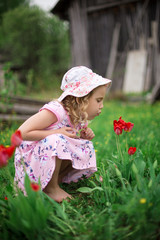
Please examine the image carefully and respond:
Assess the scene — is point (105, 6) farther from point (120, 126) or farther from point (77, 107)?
point (120, 126)

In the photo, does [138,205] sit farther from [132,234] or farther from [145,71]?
[145,71]

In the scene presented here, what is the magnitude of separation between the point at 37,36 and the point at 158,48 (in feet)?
35.1

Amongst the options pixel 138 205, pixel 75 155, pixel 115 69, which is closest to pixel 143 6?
pixel 115 69

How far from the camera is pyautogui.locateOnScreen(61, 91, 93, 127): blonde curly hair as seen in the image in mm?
1630

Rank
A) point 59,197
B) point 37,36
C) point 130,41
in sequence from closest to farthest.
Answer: point 59,197 < point 130,41 < point 37,36

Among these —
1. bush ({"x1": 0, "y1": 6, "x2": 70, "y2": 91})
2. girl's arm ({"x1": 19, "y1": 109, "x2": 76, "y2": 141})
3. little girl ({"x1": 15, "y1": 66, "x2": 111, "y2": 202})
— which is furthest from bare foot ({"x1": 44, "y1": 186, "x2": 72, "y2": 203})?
bush ({"x1": 0, "y1": 6, "x2": 70, "y2": 91})

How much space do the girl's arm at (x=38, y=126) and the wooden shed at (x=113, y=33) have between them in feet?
22.2

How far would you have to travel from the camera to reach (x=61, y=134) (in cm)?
159

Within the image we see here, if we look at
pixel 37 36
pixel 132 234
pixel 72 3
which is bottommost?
pixel 132 234

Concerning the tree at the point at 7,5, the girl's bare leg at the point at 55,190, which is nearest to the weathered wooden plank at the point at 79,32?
the tree at the point at 7,5

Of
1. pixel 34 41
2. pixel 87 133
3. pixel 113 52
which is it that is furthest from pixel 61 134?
pixel 34 41

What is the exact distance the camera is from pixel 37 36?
15.6m

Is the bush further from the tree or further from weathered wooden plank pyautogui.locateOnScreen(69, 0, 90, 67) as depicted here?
weathered wooden plank pyautogui.locateOnScreen(69, 0, 90, 67)

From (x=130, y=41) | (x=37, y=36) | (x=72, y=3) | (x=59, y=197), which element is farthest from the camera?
(x=37, y=36)
